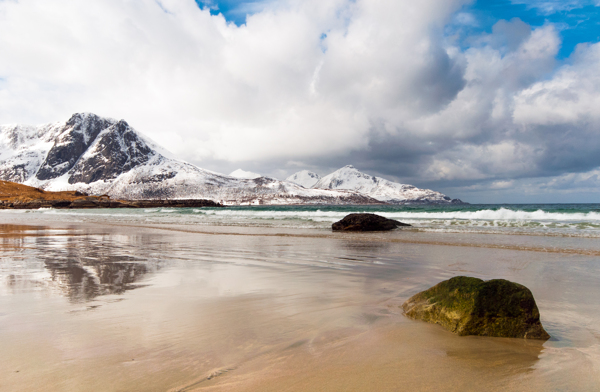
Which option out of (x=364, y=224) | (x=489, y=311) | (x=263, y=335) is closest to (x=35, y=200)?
(x=364, y=224)

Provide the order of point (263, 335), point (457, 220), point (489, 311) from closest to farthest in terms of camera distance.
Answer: point (263, 335) < point (489, 311) < point (457, 220)

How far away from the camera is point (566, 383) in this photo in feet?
8.68

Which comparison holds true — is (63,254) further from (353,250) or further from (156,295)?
(353,250)

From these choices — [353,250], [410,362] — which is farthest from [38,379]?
[353,250]

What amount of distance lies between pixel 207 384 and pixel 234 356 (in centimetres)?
53

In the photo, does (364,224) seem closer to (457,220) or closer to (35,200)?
(457,220)

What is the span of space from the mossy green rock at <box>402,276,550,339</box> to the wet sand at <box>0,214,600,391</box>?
174 mm

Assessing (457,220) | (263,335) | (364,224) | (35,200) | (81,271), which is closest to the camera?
(263,335)

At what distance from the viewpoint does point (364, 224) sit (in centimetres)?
2002

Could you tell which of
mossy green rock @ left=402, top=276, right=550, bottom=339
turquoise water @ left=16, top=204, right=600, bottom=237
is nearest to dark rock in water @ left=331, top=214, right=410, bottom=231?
turquoise water @ left=16, top=204, right=600, bottom=237

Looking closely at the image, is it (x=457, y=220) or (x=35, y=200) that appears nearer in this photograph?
(x=457, y=220)

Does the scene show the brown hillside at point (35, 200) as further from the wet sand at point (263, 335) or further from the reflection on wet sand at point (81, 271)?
the wet sand at point (263, 335)

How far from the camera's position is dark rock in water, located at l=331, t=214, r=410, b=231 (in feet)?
65.4

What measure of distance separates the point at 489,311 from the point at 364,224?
16.4 meters
